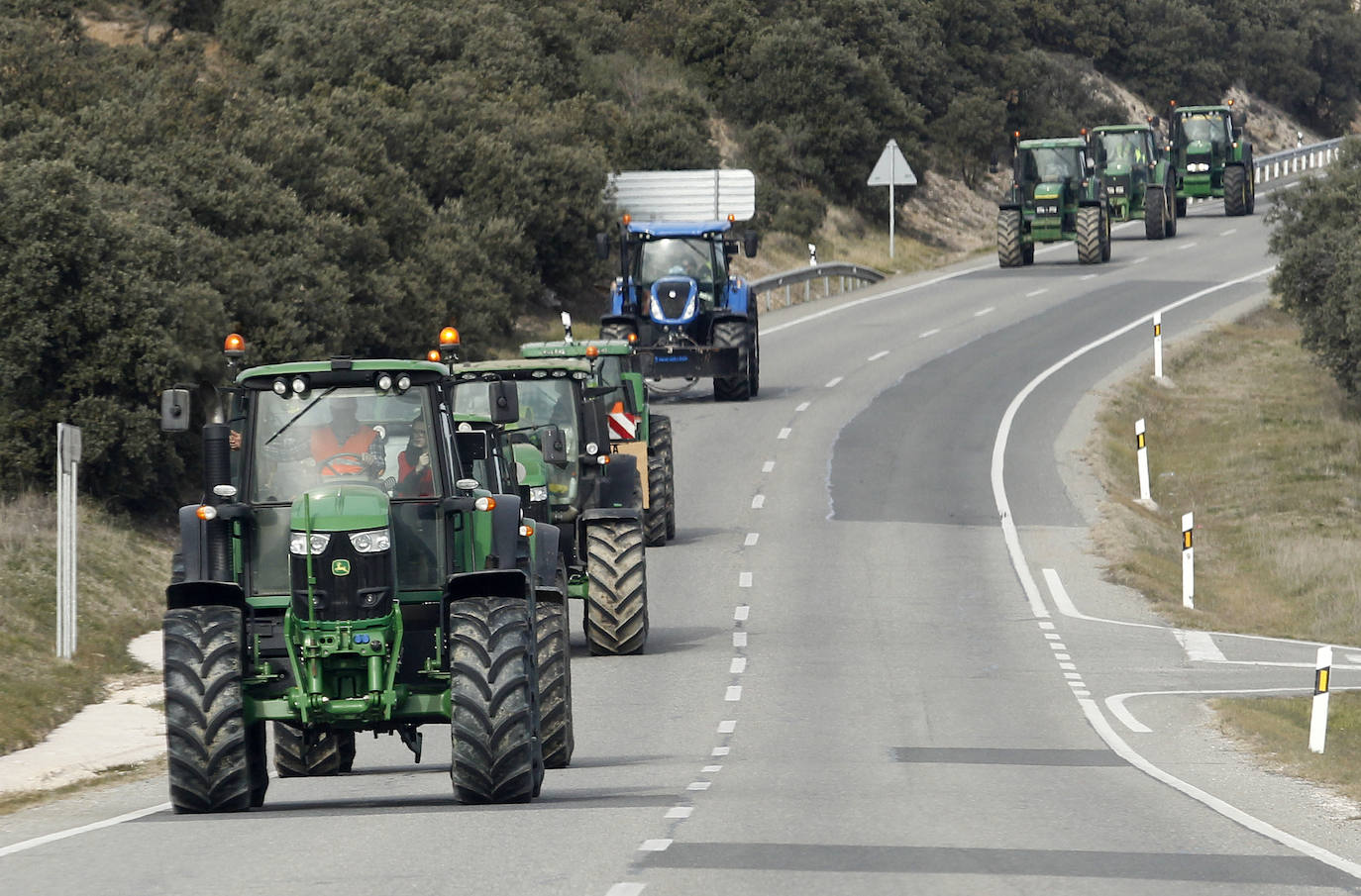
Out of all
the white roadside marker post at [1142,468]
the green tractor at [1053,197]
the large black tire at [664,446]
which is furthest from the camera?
the green tractor at [1053,197]

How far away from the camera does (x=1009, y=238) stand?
57312 mm

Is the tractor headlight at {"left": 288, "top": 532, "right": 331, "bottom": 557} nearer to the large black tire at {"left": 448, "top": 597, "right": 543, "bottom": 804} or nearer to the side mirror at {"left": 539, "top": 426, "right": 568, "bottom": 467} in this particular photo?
the large black tire at {"left": 448, "top": 597, "right": 543, "bottom": 804}

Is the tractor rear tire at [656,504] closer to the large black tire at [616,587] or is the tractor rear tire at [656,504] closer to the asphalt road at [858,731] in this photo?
the asphalt road at [858,731]

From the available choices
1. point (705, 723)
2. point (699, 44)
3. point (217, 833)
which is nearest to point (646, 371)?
point (705, 723)

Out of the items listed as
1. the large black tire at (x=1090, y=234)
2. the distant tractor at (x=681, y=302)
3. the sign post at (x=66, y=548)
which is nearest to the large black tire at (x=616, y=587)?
the sign post at (x=66, y=548)

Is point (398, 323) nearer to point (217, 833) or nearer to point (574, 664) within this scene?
point (574, 664)

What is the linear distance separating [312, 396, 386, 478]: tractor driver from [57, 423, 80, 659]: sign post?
26.2ft

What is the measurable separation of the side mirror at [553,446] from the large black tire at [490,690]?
25.3 ft

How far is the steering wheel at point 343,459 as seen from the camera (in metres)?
12.6

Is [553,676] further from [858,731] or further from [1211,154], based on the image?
[1211,154]

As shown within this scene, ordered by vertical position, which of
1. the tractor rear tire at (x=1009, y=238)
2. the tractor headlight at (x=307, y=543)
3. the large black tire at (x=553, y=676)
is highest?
the tractor rear tire at (x=1009, y=238)

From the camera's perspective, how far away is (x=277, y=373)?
41.6 ft

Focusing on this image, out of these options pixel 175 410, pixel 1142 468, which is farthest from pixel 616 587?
pixel 1142 468

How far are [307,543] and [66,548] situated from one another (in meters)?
9.05
